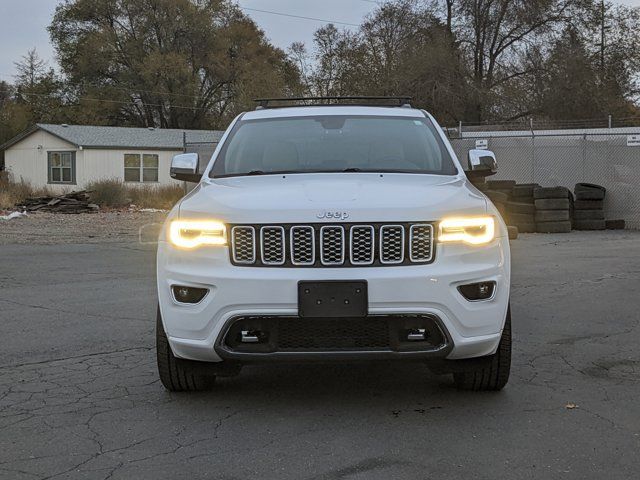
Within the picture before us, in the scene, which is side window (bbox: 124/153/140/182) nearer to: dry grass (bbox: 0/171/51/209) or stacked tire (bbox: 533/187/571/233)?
dry grass (bbox: 0/171/51/209)

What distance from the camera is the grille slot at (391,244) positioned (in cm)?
421

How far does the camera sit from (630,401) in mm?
4742

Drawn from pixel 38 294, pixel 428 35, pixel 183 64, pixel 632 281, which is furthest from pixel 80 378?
pixel 183 64

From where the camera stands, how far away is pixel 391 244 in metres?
4.23

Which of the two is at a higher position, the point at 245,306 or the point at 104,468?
the point at 245,306

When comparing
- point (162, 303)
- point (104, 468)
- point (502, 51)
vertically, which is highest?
point (502, 51)

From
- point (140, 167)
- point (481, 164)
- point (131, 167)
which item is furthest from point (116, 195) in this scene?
point (481, 164)

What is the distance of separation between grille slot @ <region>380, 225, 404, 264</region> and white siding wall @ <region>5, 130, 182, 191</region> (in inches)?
1332

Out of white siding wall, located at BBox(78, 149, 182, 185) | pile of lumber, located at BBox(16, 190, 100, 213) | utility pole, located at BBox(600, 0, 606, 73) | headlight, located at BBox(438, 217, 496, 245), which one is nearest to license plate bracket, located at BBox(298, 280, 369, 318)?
headlight, located at BBox(438, 217, 496, 245)

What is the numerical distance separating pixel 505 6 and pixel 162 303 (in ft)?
131

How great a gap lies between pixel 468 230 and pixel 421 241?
0.29 meters

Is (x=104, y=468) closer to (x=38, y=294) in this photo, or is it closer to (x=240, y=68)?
(x=38, y=294)

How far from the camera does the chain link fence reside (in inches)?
761

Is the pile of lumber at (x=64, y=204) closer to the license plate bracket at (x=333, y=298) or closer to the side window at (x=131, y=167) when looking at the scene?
the side window at (x=131, y=167)
